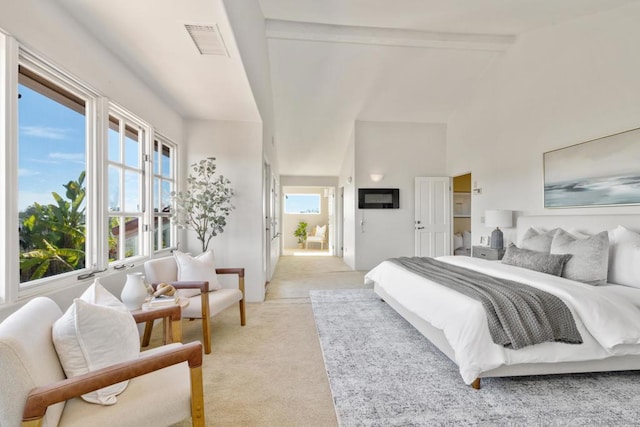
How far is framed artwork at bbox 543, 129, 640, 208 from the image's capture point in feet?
9.51

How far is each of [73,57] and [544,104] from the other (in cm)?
493

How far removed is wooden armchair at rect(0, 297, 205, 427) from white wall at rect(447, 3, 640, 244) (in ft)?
13.1

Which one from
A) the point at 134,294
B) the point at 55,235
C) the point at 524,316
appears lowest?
the point at 524,316

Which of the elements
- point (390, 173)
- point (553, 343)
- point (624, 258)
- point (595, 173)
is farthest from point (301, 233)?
point (553, 343)

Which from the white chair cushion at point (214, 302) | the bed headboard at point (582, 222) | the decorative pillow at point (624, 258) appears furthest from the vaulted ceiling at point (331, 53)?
the decorative pillow at point (624, 258)

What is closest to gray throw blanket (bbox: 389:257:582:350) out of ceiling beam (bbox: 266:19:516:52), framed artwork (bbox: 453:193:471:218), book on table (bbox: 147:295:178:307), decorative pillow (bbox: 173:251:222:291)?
book on table (bbox: 147:295:178:307)

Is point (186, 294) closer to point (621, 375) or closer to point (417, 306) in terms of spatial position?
point (417, 306)

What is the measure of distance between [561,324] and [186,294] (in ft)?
9.83

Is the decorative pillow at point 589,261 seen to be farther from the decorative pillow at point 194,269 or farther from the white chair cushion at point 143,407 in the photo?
the decorative pillow at point 194,269

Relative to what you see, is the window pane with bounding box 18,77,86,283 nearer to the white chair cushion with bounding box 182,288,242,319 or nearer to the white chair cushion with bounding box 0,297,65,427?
the white chair cushion with bounding box 0,297,65,427

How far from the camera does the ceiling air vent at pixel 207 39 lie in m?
2.01

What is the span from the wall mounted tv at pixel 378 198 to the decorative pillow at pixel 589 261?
358cm

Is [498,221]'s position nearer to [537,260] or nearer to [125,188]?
[537,260]

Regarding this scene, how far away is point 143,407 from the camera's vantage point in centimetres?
123
